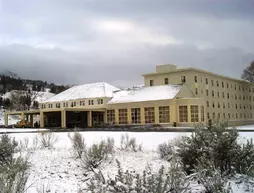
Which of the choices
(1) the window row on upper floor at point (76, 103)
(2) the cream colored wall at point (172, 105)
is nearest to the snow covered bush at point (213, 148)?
(2) the cream colored wall at point (172, 105)

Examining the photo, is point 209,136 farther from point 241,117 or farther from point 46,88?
point 46,88

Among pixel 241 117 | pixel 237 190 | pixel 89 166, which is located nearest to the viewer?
pixel 237 190

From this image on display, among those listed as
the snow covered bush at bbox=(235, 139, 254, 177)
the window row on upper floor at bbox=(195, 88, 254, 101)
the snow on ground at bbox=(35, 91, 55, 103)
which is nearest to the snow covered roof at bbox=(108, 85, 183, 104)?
the window row on upper floor at bbox=(195, 88, 254, 101)

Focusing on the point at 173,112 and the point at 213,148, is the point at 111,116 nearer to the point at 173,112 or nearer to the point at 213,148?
the point at 173,112

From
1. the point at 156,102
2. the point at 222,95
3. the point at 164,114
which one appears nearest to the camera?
the point at 164,114

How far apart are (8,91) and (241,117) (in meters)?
119

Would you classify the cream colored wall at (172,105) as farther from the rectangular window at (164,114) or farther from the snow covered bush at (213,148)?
the snow covered bush at (213,148)

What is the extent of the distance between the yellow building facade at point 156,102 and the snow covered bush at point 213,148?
100 feet

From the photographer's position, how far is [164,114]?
45812 mm

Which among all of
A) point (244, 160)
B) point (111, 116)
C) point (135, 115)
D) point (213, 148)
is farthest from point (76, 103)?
point (244, 160)

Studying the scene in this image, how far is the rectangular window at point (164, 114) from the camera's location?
1791 inches

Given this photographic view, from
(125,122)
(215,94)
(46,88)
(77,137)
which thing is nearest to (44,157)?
(77,137)

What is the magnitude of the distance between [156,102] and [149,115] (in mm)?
2144

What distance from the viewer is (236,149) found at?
9.66 meters
